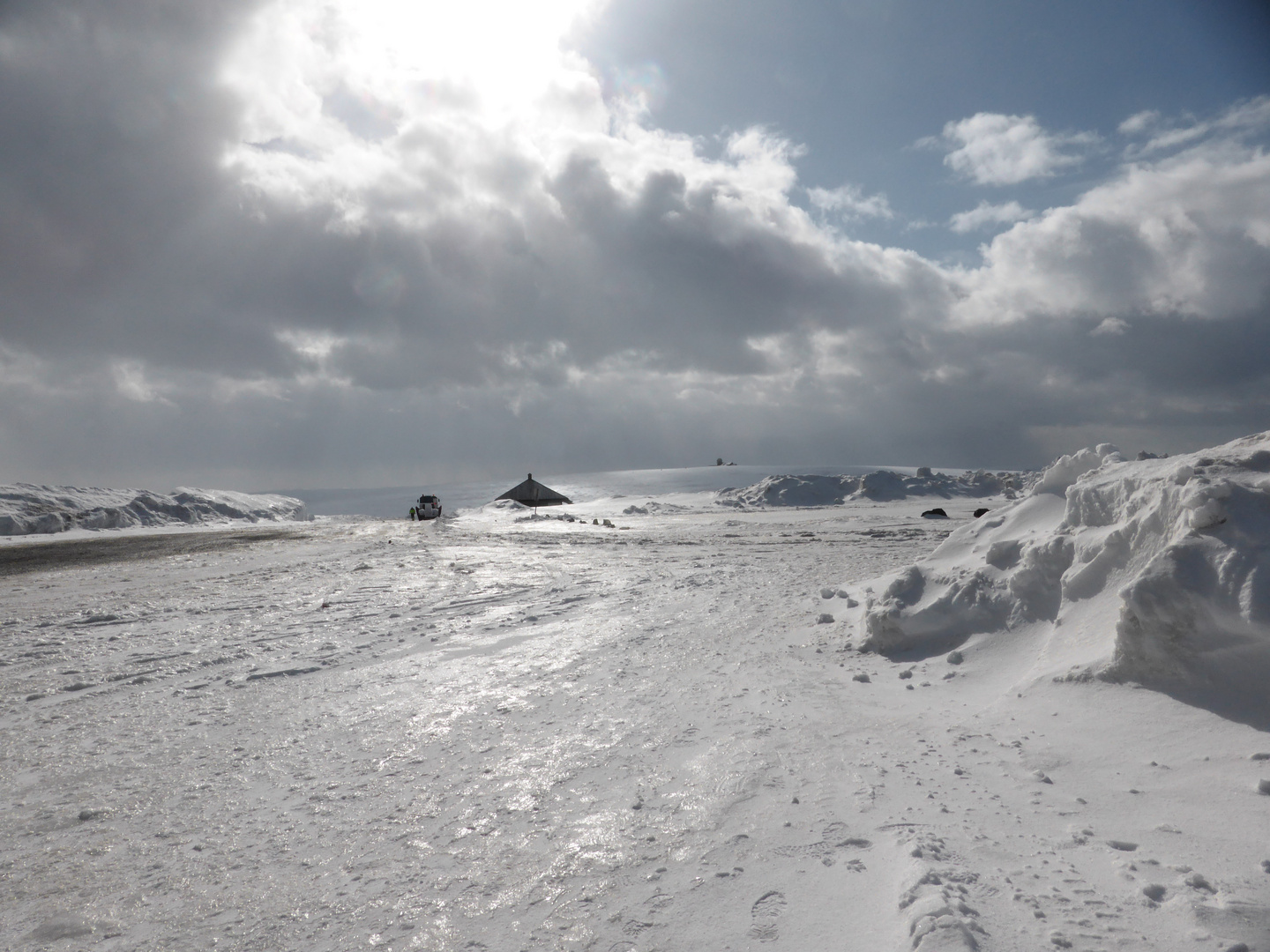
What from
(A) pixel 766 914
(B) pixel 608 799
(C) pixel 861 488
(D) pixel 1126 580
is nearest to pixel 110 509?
(B) pixel 608 799

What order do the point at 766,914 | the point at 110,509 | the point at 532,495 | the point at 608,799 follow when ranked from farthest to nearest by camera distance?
the point at 532,495 → the point at 110,509 → the point at 608,799 → the point at 766,914

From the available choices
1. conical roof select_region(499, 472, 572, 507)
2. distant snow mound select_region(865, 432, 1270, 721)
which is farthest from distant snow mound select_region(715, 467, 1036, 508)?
distant snow mound select_region(865, 432, 1270, 721)

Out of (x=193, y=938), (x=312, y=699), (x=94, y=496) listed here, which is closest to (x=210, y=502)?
(x=94, y=496)

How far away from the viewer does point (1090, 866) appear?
266cm

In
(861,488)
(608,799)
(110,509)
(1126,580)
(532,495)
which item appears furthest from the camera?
(861,488)

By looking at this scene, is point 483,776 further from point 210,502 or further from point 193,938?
point 210,502

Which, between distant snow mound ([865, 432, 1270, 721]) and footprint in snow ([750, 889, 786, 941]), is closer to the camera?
footprint in snow ([750, 889, 786, 941])

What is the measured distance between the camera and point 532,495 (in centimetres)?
4959

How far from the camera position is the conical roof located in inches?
1934

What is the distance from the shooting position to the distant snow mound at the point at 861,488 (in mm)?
52750

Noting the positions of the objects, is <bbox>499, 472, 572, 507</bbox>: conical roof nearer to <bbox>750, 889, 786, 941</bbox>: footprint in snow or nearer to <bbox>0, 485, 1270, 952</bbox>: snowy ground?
<bbox>0, 485, 1270, 952</bbox>: snowy ground

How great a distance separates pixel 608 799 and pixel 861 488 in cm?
5301

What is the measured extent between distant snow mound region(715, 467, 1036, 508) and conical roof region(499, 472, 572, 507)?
1488cm

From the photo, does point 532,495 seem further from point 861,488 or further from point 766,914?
point 766,914
